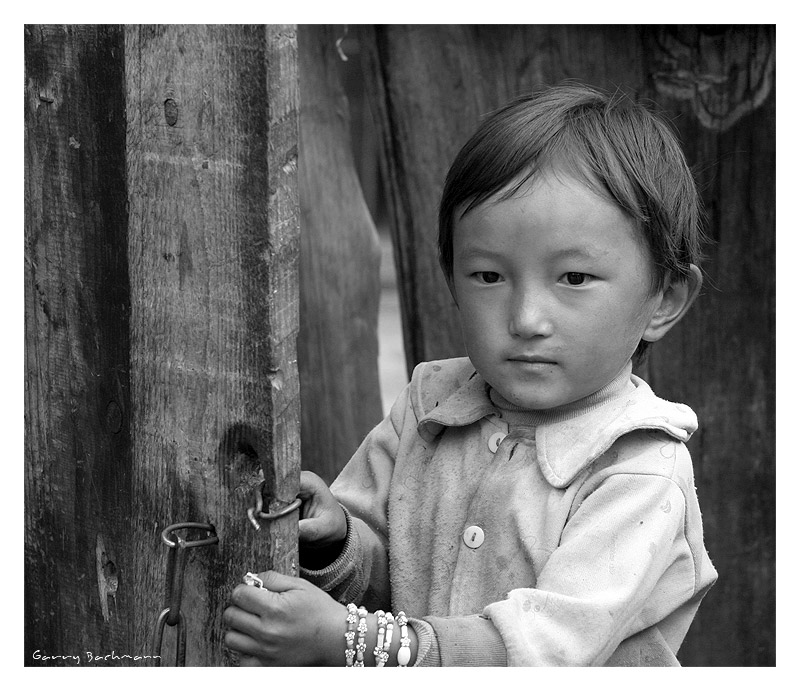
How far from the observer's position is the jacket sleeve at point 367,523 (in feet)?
5.92

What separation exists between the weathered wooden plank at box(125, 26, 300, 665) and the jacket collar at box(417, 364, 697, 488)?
1.27ft

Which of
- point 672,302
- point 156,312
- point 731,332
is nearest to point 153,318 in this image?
point 156,312

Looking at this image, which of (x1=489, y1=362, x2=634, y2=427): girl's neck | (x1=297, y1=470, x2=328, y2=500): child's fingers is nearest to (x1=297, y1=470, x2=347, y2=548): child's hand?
(x1=297, y1=470, x2=328, y2=500): child's fingers

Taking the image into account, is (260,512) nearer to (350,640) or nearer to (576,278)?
(350,640)

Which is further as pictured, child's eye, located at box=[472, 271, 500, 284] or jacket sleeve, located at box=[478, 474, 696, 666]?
child's eye, located at box=[472, 271, 500, 284]

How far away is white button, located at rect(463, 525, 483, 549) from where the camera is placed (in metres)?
1.70

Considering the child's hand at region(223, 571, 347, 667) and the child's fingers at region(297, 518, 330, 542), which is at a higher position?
the child's fingers at region(297, 518, 330, 542)

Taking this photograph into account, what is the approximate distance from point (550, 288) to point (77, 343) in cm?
72

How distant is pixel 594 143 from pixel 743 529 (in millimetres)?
1536

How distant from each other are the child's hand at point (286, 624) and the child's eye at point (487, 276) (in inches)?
20.1

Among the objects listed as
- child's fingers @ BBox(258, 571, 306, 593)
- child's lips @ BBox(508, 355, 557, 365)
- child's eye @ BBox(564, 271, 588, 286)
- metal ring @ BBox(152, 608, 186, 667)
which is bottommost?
metal ring @ BBox(152, 608, 186, 667)

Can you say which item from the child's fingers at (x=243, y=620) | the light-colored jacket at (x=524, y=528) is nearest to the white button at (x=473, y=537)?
the light-colored jacket at (x=524, y=528)

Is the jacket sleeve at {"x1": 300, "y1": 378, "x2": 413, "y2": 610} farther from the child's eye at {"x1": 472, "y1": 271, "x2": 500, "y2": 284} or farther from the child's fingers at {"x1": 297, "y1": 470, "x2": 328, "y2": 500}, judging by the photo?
the child's eye at {"x1": 472, "y1": 271, "x2": 500, "y2": 284}

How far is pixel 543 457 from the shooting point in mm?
1681
